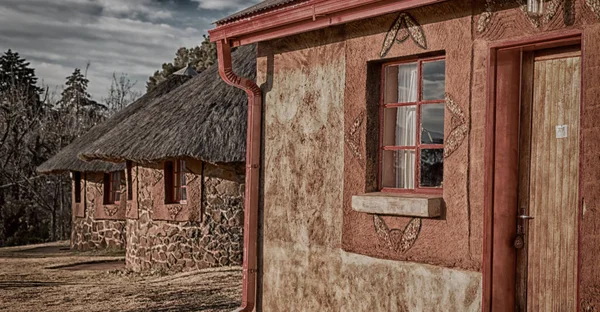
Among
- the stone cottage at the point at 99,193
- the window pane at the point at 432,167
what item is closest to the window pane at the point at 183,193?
the stone cottage at the point at 99,193

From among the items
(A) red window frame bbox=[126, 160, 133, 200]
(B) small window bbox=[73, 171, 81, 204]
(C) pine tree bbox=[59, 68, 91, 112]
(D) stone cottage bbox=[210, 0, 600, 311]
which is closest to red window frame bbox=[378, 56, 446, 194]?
(D) stone cottage bbox=[210, 0, 600, 311]

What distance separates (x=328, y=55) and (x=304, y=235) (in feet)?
5.60

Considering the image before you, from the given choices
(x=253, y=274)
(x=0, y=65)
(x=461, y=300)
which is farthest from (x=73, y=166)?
(x=0, y=65)

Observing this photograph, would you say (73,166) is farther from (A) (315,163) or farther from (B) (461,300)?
(B) (461,300)

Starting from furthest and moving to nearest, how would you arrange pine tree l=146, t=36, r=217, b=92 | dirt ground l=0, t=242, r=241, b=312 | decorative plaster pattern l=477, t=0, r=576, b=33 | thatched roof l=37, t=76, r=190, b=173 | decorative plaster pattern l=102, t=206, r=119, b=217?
pine tree l=146, t=36, r=217, b=92, thatched roof l=37, t=76, r=190, b=173, decorative plaster pattern l=102, t=206, r=119, b=217, dirt ground l=0, t=242, r=241, b=312, decorative plaster pattern l=477, t=0, r=576, b=33

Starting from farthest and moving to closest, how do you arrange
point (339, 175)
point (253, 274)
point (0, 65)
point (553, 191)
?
point (0, 65)
point (253, 274)
point (339, 175)
point (553, 191)

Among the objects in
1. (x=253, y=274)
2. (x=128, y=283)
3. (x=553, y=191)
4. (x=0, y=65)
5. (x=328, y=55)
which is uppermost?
(x=0, y=65)

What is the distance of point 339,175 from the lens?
6352mm

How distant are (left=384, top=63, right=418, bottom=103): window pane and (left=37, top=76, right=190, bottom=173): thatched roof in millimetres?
14220

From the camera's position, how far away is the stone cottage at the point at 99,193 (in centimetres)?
1958

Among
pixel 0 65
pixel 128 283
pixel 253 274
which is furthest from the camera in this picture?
pixel 0 65

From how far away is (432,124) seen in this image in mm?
5719

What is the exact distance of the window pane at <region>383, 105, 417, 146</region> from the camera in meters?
5.88

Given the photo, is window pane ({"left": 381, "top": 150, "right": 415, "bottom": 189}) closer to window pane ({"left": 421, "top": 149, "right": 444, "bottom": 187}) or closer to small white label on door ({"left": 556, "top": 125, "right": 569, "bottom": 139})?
window pane ({"left": 421, "top": 149, "right": 444, "bottom": 187})
